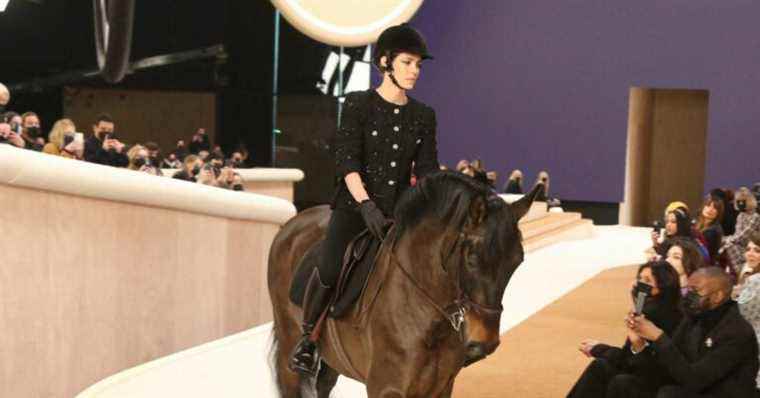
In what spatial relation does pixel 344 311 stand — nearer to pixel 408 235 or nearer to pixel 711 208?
pixel 408 235

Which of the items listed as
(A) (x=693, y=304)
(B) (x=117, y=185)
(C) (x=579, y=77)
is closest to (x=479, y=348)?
(A) (x=693, y=304)

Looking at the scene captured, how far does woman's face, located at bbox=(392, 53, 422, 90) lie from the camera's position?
4410 millimetres

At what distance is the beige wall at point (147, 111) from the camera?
2145cm

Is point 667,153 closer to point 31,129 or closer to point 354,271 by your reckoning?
point 31,129

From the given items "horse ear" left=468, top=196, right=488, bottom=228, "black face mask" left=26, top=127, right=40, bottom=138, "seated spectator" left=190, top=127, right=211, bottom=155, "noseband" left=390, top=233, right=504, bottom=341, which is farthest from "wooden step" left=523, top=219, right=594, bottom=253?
"horse ear" left=468, top=196, right=488, bottom=228

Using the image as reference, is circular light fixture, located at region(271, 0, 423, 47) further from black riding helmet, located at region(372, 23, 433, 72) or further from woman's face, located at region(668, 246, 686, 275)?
black riding helmet, located at region(372, 23, 433, 72)

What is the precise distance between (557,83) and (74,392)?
18.5 meters

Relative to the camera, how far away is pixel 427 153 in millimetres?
4590

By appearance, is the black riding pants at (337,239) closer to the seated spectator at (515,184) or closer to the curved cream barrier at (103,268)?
the curved cream barrier at (103,268)

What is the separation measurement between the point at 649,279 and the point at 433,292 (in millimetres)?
2033

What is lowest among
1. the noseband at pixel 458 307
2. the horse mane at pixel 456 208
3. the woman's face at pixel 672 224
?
the woman's face at pixel 672 224

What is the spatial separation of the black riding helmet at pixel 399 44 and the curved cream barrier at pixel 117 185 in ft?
5.18

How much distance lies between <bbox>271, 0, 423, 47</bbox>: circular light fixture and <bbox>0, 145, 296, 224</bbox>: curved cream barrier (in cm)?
314

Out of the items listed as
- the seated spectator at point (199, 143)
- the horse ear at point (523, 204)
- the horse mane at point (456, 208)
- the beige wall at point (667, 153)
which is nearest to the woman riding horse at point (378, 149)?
the horse mane at point (456, 208)
